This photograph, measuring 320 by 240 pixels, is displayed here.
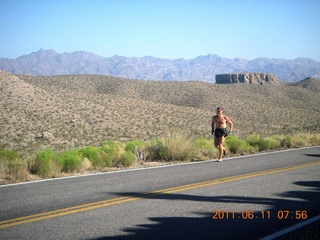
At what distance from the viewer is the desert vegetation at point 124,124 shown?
12.0 metres

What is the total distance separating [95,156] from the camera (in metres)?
11.8

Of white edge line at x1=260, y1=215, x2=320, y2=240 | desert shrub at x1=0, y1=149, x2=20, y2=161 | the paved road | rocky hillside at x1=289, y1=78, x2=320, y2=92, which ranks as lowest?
white edge line at x1=260, y1=215, x2=320, y2=240

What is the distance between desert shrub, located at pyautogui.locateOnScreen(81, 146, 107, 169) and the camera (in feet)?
38.2

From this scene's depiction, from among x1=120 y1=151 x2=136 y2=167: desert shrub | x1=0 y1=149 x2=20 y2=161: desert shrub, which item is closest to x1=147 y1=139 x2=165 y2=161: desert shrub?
x1=120 y1=151 x2=136 y2=167: desert shrub

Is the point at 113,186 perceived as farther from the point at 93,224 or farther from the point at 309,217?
the point at 309,217

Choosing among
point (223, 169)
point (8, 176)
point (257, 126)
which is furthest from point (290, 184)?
point (257, 126)

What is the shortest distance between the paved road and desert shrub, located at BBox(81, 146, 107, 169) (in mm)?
2090

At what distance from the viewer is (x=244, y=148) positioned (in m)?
16.2

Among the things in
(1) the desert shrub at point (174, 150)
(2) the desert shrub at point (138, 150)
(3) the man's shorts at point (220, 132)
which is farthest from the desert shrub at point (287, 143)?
(2) the desert shrub at point (138, 150)

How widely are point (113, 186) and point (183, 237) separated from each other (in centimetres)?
355

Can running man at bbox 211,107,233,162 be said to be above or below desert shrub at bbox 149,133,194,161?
above

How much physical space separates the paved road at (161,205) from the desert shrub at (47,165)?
1.00 meters

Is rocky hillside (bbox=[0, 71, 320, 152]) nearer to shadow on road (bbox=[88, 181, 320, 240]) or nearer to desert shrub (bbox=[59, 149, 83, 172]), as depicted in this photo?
desert shrub (bbox=[59, 149, 83, 172])

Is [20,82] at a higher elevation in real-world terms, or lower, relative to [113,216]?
higher
